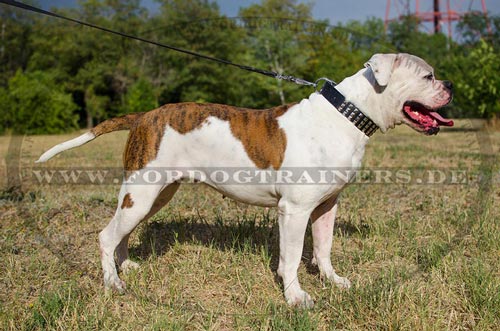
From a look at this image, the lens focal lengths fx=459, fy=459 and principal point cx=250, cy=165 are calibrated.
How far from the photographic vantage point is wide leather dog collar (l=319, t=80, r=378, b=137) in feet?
10.6

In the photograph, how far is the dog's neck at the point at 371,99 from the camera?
3.25m

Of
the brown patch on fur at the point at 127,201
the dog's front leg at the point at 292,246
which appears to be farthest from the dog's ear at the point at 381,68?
the brown patch on fur at the point at 127,201

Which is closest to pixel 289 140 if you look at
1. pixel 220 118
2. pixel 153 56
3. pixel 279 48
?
pixel 220 118

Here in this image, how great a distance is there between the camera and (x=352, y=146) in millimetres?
3230

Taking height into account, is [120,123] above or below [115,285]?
above

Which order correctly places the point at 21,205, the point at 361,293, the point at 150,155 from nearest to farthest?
the point at 361,293, the point at 150,155, the point at 21,205

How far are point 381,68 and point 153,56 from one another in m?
32.7

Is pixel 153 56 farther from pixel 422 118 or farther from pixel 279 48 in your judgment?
pixel 422 118

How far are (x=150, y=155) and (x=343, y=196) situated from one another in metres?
3.62

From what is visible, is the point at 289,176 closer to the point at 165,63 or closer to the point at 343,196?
the point at 343,196

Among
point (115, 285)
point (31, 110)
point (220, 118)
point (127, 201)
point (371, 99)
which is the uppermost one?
point (371, 99)

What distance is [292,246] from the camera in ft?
10.8

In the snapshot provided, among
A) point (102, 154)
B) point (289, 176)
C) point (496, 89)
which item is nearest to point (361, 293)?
point (289, 176)

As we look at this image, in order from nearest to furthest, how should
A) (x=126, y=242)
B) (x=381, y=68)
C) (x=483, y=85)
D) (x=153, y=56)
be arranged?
(x=381, y=68) → (x=126, y=242) → (x=483, y=85) → (x=153, y=56)
